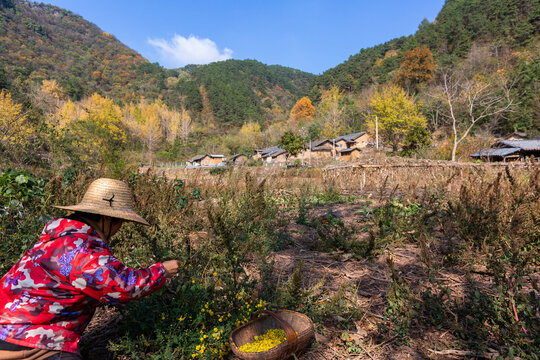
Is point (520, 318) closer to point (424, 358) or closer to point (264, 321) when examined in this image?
point (424, 358)

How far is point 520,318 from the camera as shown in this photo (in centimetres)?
164

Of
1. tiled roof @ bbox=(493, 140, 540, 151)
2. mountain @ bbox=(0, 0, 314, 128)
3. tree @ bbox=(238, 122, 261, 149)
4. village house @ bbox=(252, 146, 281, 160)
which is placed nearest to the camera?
tiled roof @ bbox=(493, 140, 540, 151)

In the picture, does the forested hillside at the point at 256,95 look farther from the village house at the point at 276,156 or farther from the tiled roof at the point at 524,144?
the village house at the point at 276,156

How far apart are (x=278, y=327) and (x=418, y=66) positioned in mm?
56524

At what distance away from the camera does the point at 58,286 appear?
134 centimetres

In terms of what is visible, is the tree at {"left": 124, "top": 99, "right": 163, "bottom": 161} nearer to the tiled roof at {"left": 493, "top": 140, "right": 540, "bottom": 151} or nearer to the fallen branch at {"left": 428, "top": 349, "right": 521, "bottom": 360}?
the tiled roof at {"left": 493, "top": 140, "right": 540, "bottom": 151}

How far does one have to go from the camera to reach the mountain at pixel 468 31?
1706 inches

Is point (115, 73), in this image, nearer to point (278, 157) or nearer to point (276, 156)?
point (276, 156)

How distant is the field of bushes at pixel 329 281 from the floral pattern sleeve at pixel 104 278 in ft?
1.61

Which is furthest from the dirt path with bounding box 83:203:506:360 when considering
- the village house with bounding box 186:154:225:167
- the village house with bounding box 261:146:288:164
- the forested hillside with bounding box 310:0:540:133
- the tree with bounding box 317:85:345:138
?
the village house with bounding box 186:154:225:167

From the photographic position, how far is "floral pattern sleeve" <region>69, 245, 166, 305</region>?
1312 mm

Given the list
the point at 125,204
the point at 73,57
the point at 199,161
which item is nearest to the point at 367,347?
the point at 125,204

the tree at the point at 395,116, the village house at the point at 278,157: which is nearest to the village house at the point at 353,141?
the tree at the point at 395,116

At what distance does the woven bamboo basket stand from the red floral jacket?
2.52 feet
